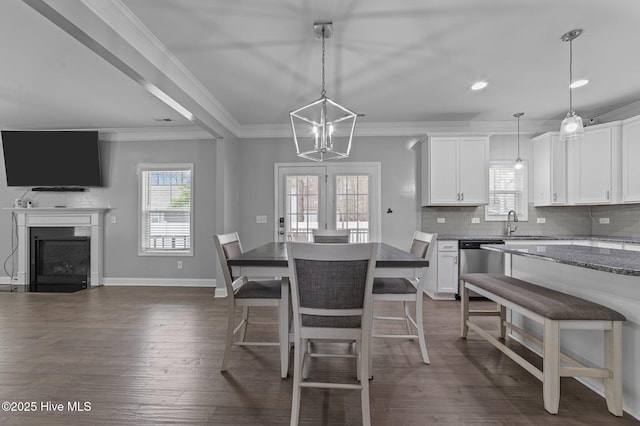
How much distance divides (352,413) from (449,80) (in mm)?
3274

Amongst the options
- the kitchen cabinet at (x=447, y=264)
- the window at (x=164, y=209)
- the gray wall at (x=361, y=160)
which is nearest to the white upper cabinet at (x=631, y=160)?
the kitchen cabinet at (x=447, y=264)

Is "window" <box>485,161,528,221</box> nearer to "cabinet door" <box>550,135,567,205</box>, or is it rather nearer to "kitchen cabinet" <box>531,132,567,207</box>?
"kitchen cabinet" <box>531,132,567,207</box>

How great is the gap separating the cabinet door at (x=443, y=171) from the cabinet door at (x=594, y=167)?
5.30ft

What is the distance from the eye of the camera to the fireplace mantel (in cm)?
501

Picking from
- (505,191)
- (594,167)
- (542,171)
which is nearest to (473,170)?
(505,191)

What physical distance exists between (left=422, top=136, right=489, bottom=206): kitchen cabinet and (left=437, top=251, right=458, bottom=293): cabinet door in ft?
2.56

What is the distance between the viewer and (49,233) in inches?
200

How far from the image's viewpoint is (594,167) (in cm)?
413

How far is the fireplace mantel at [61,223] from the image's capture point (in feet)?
16.4

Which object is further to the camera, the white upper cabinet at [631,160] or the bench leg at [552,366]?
the white upper cabinet at [631,160]

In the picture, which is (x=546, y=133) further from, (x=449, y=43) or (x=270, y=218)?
(x=270, y=218)

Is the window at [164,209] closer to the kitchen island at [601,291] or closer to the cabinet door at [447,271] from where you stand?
the cabinet door at [447,271]

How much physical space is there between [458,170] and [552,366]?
3174mm

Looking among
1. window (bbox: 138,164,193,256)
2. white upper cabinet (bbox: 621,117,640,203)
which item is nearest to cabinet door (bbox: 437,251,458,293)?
white upper cabinet (bbox: 621,117,640,203)
